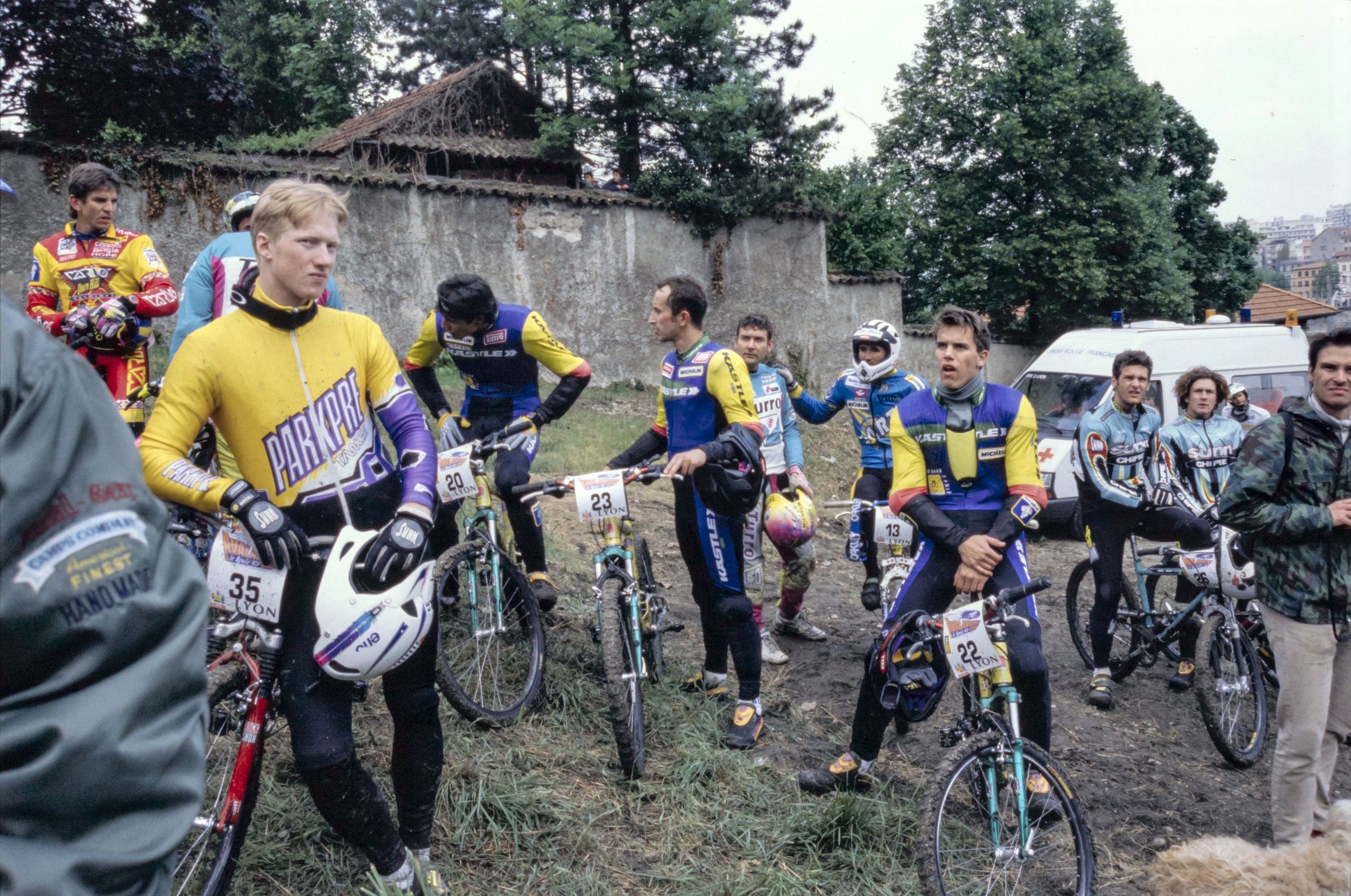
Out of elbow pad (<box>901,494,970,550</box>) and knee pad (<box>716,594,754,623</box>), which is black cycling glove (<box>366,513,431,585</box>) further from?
knee pad (<box>716,594,754,623</box>)

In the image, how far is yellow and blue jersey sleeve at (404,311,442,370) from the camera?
19.1ft

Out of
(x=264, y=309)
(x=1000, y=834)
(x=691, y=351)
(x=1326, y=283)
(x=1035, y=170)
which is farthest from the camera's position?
(x=1326, y=283)

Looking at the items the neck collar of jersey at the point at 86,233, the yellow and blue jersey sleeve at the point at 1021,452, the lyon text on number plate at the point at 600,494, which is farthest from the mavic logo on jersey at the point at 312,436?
the neck collar of jersey at the point at 86,233

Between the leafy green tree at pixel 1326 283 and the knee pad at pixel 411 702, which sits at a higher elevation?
the leafy green tree at pixel 1326 283

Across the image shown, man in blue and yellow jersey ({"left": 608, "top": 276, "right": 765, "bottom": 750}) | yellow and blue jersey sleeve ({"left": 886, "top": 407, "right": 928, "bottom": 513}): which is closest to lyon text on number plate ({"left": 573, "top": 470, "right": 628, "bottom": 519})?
man in blue and yellow jersey ({"left": 608, "top": 276, "right": 765, "bottom": 750})

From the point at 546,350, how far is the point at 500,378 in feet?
1.08

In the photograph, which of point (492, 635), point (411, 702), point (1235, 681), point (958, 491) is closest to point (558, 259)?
point (492, 635)

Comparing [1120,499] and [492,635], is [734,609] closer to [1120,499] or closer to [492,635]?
[492,635]

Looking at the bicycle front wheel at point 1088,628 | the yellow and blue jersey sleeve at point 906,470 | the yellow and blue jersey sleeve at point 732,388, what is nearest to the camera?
the yellow and blue jersey sleeve at point 906,470

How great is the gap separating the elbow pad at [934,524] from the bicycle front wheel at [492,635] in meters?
1.94

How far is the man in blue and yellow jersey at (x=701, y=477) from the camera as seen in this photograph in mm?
5297

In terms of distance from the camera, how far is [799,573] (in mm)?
7082

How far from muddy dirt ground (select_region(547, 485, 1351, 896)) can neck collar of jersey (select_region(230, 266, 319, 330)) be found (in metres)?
3.27

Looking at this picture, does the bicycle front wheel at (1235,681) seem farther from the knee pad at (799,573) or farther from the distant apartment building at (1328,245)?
the distant apartment building at (1328,245)
